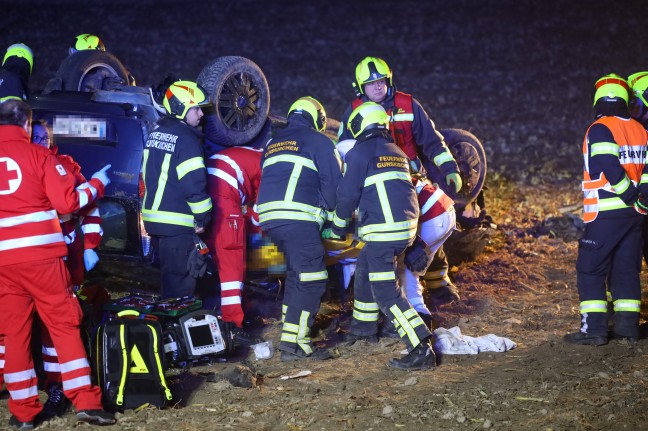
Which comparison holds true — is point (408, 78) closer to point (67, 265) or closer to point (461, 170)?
point (461, 170)

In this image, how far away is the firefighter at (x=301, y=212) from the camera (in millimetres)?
7320

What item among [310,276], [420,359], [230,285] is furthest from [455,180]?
[230,285]

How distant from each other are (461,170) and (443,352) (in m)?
2.76

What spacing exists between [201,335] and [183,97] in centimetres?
197

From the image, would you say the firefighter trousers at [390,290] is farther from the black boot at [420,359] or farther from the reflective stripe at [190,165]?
the reflective stripe at [190,165]

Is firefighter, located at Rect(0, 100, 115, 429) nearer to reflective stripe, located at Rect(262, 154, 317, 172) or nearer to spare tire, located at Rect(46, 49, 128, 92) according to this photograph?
reflective stripe, located at Rect(262, 154, 317, 172)

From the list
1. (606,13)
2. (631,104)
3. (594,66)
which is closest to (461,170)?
(631,104)

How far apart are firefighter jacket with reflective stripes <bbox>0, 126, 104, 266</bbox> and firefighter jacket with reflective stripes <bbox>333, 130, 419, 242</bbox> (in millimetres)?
2190

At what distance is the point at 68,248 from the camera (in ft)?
21.4

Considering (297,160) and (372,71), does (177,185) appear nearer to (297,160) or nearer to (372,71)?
(297,160)

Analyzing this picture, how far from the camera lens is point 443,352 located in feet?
24.2

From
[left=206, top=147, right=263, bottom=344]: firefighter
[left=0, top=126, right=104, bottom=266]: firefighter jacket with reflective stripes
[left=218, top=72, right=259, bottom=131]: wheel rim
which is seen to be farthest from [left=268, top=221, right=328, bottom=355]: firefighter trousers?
[left=0, top=126, right=104, bottom=266]: firefighter jacket with reflective stripes

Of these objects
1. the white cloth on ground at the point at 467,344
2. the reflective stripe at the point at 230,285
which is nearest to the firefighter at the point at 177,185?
the reflective stripe at the point at 230,285

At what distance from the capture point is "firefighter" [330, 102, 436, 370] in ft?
23.2
